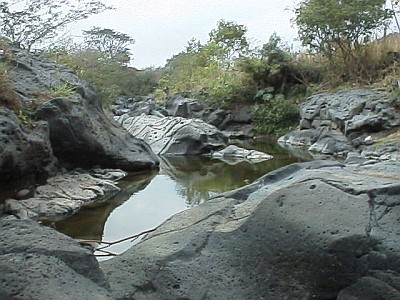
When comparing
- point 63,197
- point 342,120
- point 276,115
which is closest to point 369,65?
point 276,115

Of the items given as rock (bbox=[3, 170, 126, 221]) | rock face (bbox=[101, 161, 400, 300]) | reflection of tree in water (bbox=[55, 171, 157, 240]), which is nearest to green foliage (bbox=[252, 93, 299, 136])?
rock (bbox=[3, 170, 126, 221])

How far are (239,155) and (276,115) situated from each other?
449 cm

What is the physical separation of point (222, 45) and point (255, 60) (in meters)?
4.89

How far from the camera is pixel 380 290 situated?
2.45 m

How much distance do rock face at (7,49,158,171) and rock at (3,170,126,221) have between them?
417mm

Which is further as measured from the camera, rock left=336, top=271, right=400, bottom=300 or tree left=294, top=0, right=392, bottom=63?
tree left=294, top=0, right=392, bottom=63

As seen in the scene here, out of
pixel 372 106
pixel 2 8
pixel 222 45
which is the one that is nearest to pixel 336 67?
pixel 372 106

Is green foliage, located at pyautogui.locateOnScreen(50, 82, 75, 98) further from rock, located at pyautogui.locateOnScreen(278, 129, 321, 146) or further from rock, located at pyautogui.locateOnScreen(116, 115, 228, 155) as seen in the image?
rock, located at pyautogui.locateOnScreen(278, 129, 321, 146)

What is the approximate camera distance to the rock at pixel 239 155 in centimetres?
1037

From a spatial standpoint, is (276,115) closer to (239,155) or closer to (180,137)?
(180,137)

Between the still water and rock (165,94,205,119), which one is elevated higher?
rock (165,94,205,119)

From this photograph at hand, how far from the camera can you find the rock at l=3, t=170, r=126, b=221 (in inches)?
213

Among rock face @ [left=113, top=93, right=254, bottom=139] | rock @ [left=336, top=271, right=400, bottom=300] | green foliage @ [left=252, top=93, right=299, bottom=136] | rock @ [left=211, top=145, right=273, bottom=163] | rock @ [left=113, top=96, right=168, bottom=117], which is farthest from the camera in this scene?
rock @ [left=113, top=96, right=168, bottom=117]

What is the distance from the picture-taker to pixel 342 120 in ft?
38.6
